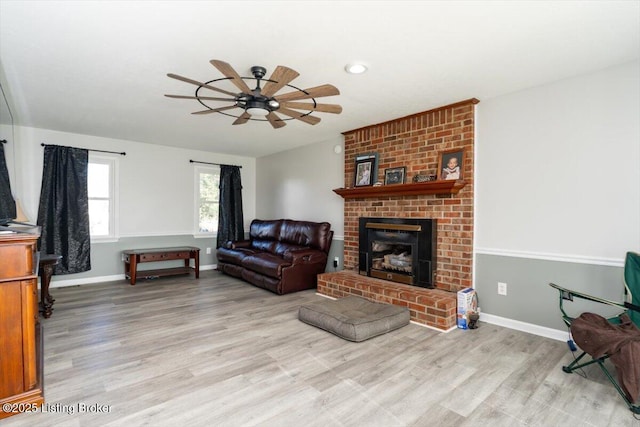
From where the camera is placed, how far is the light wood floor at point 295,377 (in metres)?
1.86

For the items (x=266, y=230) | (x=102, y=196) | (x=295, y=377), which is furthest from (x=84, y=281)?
(x=295, y=377)

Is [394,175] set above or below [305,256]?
above

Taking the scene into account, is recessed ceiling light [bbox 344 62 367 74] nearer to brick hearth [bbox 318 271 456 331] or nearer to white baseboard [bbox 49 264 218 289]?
brick hearth [bbox 318 271 456 331]

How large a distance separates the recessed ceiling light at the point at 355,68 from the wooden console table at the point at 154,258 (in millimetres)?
4155

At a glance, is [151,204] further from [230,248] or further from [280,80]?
[280,80]

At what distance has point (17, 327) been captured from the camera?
1.88 m

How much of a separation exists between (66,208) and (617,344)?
6.49 metres

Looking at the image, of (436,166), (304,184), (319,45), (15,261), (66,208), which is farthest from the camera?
(304,184)

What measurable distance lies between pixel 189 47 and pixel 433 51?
71.5 inches

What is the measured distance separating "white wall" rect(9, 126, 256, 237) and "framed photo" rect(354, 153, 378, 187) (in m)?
3.27

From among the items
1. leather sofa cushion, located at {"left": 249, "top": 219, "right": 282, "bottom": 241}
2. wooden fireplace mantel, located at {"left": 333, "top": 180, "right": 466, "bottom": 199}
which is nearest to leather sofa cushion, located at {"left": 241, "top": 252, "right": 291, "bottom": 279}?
leather sofa cushion, located at {"left": 249, "top": 219, "right": 282, "bottom": 241}

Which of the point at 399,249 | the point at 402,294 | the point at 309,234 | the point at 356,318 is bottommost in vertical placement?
the point at 356,318

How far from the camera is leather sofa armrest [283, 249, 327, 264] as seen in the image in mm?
4664

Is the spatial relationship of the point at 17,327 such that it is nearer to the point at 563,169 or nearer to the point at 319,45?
the point at 319,45
